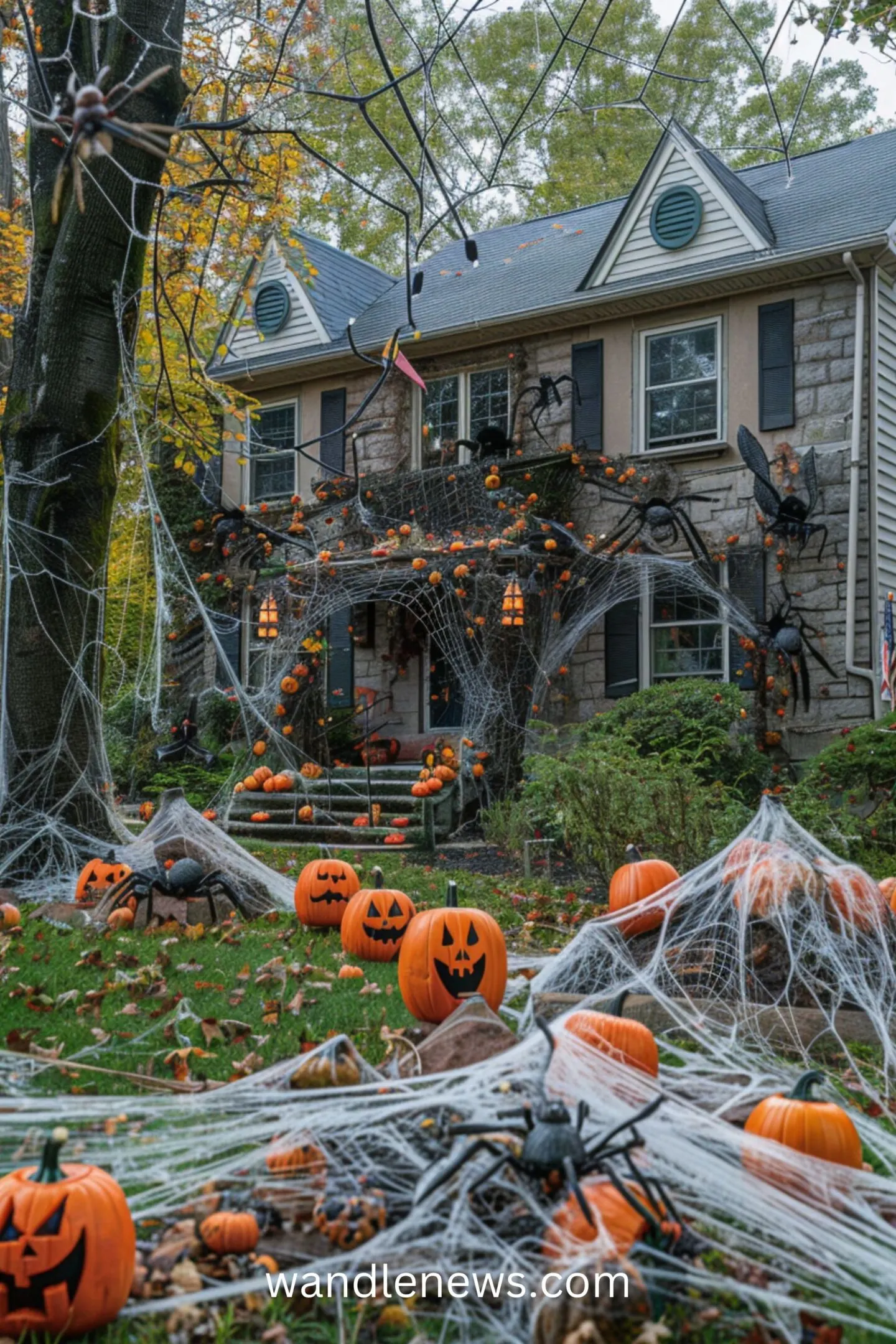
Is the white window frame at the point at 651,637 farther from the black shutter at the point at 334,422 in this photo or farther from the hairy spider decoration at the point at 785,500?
the black shutter at the point at 334,422

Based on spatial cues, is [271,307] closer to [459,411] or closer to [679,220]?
[459,411]

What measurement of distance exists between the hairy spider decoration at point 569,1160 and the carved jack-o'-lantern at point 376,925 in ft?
10.5

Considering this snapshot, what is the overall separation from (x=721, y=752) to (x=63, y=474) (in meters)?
5.74

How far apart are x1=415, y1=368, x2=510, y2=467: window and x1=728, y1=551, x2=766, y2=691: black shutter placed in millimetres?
3573

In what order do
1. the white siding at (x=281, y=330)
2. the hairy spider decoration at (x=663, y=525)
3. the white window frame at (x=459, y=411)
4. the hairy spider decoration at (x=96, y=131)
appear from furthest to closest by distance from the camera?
the white siding at (x=281, y=330) → the white window frame at (x=459, y=411) → the hairy spider decoration at (x=663, y=525) → the hairy spider decoration at (x=96, y=131)

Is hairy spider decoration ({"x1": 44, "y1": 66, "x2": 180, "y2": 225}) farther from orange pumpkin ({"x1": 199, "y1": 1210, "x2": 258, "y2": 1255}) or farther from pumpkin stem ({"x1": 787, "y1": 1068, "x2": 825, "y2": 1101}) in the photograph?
pumpkin stem ({"x1": 787, "y1": 1068, "x2": 825, "y2": 1101})

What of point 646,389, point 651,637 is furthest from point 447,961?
point 646,389

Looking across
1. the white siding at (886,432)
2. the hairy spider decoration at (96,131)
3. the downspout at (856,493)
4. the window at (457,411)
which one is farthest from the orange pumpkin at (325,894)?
the window at (457,411)

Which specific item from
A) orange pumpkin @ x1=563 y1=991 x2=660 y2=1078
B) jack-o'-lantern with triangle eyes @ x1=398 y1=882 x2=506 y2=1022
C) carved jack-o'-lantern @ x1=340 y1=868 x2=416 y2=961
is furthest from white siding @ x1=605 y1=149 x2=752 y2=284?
orange pumpkin @ x1=563 y1=991 x2=660 y2=1078

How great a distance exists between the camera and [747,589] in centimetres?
1192

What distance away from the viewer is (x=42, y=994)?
14.5ft

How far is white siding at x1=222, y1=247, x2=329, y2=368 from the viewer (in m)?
15.8

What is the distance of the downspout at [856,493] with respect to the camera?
11.2 metres

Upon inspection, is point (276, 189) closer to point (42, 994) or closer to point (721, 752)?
point (721, 752)
